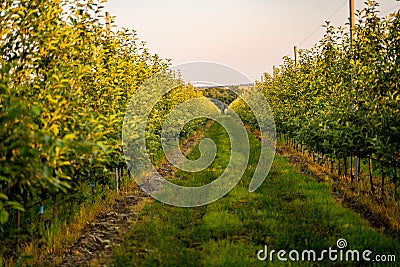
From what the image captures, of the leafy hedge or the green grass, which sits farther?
the green grass

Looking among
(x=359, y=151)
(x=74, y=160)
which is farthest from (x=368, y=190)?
(x=74, y=160)

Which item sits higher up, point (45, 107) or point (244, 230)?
point (45, 107)

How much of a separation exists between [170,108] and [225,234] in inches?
393

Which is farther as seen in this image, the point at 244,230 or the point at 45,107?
the point at 244,230

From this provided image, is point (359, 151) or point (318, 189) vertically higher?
point (359, 151)

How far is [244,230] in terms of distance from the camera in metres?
7.27

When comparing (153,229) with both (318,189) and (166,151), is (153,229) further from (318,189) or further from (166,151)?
(166,151)

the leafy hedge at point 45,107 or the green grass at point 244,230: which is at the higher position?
the leafy hedge at point 45,107

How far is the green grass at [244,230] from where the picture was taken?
6039 mm

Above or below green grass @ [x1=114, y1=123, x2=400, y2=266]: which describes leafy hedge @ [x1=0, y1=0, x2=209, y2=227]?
above

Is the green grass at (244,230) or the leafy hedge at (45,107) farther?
the green grass at (244,230)

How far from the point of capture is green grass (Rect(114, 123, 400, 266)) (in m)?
6.04

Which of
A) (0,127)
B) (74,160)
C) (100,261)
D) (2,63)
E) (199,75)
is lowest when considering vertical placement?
(100,261)

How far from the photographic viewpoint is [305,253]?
6.02 meters
